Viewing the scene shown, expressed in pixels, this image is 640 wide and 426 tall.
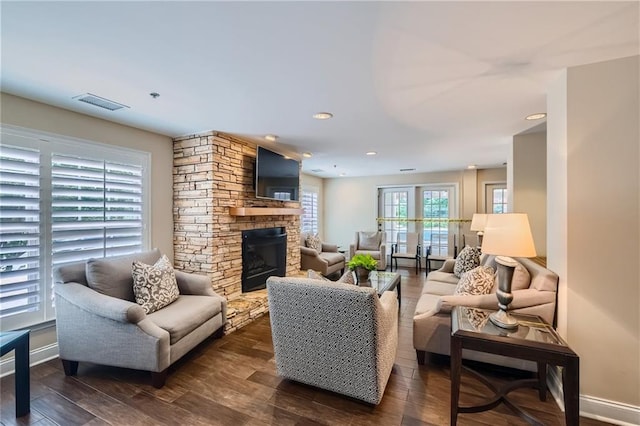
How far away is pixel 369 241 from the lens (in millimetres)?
6652

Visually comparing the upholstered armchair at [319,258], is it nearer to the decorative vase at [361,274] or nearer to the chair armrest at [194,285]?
the decorative vase at [361,274]

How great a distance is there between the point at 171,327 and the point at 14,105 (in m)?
2.27

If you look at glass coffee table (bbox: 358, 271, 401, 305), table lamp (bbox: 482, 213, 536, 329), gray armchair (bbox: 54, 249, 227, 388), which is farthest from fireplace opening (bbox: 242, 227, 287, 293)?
table lamp (bbox: 482, 213, 536, 329)

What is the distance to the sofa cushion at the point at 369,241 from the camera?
6586 millimetres

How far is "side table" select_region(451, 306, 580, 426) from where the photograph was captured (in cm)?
151

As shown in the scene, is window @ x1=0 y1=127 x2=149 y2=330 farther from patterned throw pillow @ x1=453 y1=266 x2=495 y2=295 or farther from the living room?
the living room

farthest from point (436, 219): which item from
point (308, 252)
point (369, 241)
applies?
point (308, 252)

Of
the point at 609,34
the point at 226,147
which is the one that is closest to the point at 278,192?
the point at 226,147

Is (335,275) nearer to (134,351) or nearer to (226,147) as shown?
(226,147)

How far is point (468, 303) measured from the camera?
93.5 inches

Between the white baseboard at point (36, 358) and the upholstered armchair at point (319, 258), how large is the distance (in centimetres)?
364

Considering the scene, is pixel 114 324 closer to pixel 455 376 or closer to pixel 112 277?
pixel 112 277

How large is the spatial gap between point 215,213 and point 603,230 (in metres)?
3.50

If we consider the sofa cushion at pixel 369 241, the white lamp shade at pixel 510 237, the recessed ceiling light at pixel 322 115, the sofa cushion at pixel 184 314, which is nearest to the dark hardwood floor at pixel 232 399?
the sofa cushion at pixel 184 314
